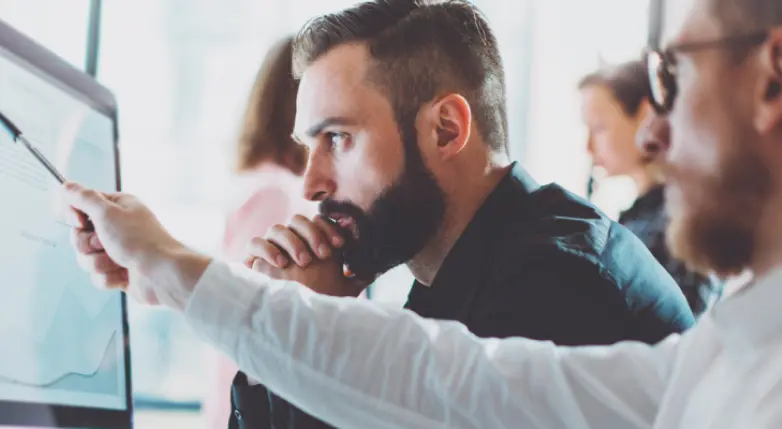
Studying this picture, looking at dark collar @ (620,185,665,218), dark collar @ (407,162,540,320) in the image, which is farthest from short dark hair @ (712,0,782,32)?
dark collar @ (620,185,665,218)

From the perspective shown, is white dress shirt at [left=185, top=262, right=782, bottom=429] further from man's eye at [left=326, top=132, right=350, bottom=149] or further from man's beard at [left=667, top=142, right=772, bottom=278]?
man's eye at [left=326, top=132, right=350, bottom=149]

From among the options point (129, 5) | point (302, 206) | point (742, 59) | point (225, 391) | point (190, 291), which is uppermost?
point (129, 5)

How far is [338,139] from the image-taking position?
1202mm

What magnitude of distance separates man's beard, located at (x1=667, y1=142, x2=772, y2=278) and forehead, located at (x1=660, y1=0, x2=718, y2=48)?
11 cm

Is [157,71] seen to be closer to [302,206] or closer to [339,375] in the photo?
[302,206]

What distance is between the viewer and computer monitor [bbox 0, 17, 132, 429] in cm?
72

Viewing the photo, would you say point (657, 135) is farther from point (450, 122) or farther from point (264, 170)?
point (264, 170)

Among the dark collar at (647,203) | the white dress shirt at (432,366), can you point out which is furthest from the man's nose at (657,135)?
the dark collar at (647,203)

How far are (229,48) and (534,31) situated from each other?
1.05 metres

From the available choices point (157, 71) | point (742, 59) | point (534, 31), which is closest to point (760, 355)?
point (742, 59)

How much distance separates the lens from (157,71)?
245 cm

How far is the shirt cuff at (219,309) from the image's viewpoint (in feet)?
2.22

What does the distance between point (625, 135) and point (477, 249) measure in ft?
3.49

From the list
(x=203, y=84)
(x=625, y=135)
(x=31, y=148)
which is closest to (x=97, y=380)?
(x=31, y=148)
